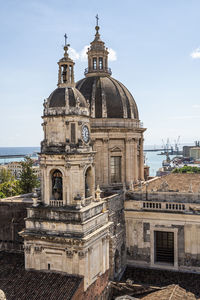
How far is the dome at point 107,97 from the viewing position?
3556 cm

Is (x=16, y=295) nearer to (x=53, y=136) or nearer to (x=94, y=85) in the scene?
(x=53, y=136)

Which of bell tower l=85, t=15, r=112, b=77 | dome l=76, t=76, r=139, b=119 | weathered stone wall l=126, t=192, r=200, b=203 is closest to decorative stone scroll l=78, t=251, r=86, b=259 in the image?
weathered stone wall l=126, t=192, r=200, b=203

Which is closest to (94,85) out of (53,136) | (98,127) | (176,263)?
(98,127)

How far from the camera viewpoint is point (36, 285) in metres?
23.0

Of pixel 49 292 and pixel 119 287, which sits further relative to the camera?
pixel 119 287

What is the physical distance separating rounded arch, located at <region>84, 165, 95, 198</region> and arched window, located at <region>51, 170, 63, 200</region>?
Answer: 80.8 inches

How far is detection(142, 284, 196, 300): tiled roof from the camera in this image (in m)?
23.8

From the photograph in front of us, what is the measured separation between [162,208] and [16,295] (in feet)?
49.1

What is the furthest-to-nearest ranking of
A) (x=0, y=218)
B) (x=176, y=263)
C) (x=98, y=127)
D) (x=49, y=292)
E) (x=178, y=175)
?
(x=178, y=175), (x=98, y=127), (x=0, y=218), (x=176, y=263), (x=49, y=292)

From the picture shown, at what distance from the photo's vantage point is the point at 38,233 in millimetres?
24281

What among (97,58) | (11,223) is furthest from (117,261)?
(97,58)

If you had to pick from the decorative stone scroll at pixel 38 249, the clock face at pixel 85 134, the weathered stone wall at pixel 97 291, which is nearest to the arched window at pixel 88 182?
the clock face at pixel 85 134

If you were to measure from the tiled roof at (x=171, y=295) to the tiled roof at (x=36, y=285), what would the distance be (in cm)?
570

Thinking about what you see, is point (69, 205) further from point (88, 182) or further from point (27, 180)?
point (27, 180)
